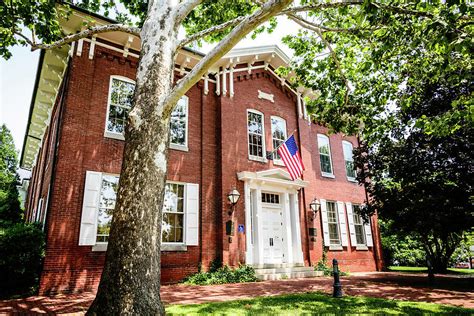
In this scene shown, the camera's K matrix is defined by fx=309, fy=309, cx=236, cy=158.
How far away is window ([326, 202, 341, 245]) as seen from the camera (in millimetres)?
14180

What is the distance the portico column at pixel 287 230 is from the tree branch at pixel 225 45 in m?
9.08

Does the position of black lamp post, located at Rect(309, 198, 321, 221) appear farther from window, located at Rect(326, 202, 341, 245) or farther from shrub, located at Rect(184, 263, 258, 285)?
shrub, located at Rect(184, 263, 258, 285)

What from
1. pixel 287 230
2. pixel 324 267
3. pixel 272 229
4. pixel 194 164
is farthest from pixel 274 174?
pixel 324 267

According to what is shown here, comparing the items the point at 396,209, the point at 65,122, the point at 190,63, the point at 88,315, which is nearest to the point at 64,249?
the point at 65,122

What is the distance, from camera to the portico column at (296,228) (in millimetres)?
12320

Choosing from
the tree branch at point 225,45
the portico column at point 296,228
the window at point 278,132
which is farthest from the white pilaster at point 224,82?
the tree branch at point 225,45

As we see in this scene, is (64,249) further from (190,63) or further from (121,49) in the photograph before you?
(190,63)

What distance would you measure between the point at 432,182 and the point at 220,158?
Answer: 6878 mm

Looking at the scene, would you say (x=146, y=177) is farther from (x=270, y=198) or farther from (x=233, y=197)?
(x=270, y=198)

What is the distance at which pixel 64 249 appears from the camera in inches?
319

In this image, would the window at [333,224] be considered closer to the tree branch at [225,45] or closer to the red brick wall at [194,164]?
the red brick wall at [194,164]

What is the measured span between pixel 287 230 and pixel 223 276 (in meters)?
3.69

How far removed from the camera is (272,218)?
488 inches

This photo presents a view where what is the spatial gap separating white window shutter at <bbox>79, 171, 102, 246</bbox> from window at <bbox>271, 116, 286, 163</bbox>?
7.15m
